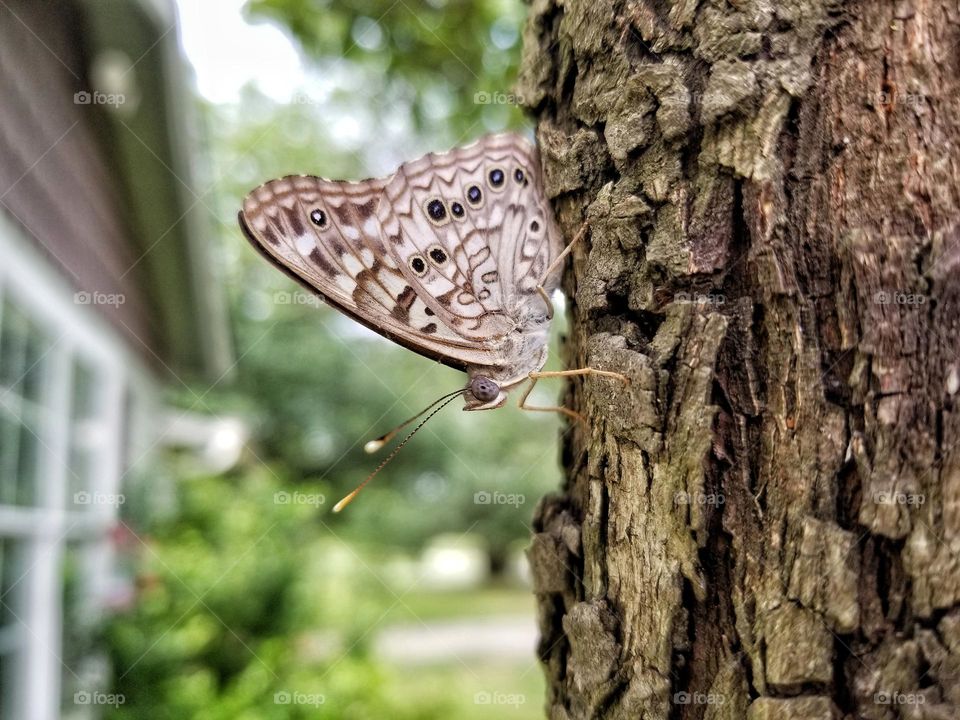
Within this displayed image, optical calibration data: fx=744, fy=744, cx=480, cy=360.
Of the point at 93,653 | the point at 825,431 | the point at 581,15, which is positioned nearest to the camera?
the point at 825,431

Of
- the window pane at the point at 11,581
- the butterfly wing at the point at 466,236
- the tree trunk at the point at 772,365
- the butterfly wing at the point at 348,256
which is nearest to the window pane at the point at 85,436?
the window pane at the point at 11,581

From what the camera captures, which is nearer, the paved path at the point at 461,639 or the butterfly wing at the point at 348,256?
the butterfly wing at the point at 348,256

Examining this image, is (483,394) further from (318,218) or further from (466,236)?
(318,218)

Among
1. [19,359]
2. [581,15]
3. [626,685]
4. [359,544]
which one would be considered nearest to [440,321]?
[581,15]

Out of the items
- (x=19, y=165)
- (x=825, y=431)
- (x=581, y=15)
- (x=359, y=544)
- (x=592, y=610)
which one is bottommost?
(x=359, y=544)

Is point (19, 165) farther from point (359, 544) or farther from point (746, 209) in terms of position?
point (359, 544)

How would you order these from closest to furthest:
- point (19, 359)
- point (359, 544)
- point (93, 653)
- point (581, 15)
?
point (581, 15) < point (19, 359) < point (93, 653) < point (359, 544)

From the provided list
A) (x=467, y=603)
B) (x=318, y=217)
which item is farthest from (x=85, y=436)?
(x=467, y=603)

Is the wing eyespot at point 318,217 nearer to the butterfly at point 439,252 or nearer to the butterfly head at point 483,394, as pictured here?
the butterfly at point 439,252
